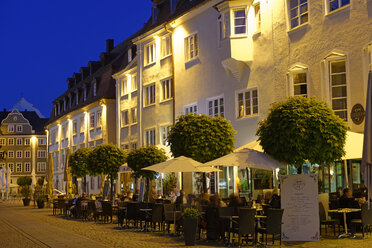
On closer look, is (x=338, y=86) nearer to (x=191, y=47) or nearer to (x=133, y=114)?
(x=191, y=47)

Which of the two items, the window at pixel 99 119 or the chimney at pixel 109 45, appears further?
the chimney at pixel 109 45

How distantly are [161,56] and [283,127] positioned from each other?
23471mm

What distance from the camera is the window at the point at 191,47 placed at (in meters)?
35.0

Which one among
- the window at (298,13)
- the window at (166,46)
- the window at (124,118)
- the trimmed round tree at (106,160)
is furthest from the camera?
the window at (124,118)

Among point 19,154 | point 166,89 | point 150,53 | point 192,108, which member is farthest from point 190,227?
point 19,154

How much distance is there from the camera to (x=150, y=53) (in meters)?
42.1

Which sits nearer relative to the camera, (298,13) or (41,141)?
(298,13)

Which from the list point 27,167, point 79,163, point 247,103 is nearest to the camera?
point 247,103

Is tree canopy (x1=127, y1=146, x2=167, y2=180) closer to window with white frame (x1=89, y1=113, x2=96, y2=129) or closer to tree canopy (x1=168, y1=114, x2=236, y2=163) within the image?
tree canopy (x1=168, y1=114, x2=236, y2=163)

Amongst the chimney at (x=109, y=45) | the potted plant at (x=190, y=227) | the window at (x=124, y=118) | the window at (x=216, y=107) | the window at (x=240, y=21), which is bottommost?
the potted plant at (x=190, y=227)

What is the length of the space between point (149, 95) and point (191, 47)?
25.4 feet

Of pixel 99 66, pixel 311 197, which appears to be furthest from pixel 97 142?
pixel 311 197

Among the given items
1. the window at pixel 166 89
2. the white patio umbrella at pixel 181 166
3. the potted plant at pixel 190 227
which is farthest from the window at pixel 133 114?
the potted plant at pixel 190 227

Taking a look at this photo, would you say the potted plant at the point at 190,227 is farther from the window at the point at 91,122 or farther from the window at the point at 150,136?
the window at the point at 91,122
